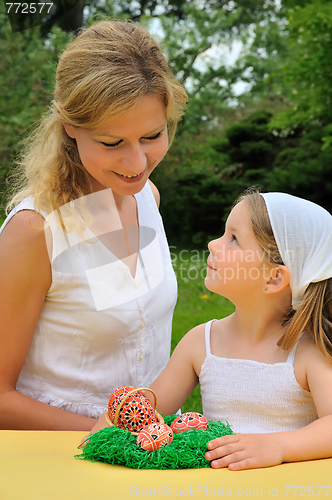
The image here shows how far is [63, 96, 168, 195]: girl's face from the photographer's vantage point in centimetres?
205

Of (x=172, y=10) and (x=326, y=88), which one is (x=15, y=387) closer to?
→ (x=326, y=88)

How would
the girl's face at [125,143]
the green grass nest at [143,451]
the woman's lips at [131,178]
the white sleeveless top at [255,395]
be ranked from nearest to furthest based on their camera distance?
the green grass nest at [143,451]
the white sleeveless top at [255,395]
the girl's face at [125,143]
the woman's lips at [131,178]

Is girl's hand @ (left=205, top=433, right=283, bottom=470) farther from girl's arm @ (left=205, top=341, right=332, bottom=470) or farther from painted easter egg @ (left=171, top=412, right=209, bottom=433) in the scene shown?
painted easter egg @ (left=171, top=412, right=209, bottom=433)

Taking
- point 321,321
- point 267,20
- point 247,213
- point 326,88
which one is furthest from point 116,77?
point 267,20

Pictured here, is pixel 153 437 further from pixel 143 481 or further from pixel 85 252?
pixel 85 252

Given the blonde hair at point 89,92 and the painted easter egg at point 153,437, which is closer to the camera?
the painted easter egg at point 153,437

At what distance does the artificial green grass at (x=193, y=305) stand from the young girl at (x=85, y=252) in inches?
65.1

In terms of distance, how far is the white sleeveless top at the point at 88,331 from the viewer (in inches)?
86.7

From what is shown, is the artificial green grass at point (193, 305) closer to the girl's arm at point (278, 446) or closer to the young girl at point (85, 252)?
the young girl at point (85, 252)

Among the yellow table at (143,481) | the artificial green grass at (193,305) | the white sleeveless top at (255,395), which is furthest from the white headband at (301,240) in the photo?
the artificial green grass at (193,305)

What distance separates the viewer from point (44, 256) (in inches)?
83.0

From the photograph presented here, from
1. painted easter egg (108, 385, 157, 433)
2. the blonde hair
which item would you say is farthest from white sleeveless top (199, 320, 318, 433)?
the blonde hair

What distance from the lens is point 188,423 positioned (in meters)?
1.76

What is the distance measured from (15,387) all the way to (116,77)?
1.34m
